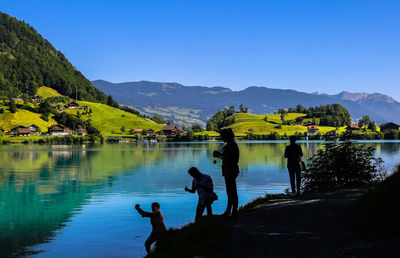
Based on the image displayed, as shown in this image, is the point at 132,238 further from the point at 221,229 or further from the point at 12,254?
the point at 221,229

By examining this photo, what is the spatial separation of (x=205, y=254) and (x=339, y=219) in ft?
18.4

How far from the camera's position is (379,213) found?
44.5 feet

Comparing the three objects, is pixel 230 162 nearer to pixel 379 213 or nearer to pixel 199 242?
pixel 199 242

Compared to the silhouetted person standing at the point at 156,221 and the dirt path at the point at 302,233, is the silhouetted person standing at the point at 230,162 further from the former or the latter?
the silhouetted person standing at the point at 156,221

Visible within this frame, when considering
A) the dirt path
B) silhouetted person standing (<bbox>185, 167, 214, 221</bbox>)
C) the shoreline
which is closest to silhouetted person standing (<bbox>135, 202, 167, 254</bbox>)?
the shoreline

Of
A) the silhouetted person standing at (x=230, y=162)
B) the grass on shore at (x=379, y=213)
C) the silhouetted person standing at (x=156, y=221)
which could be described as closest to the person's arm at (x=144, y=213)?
the silhouetted person standing at (x=156, y=221)

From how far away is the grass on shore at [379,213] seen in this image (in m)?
12.2

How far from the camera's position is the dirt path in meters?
11.0

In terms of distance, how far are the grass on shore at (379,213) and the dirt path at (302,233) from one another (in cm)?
43

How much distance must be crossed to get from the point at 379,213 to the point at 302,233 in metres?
2.63

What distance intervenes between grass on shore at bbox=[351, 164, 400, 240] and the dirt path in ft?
1.41

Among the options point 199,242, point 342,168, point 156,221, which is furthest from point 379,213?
point 342,168

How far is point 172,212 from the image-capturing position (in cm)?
3088

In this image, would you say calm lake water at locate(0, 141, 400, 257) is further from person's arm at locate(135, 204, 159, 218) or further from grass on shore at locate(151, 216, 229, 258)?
grass on shore at locate(151, 216, 229, 258)
